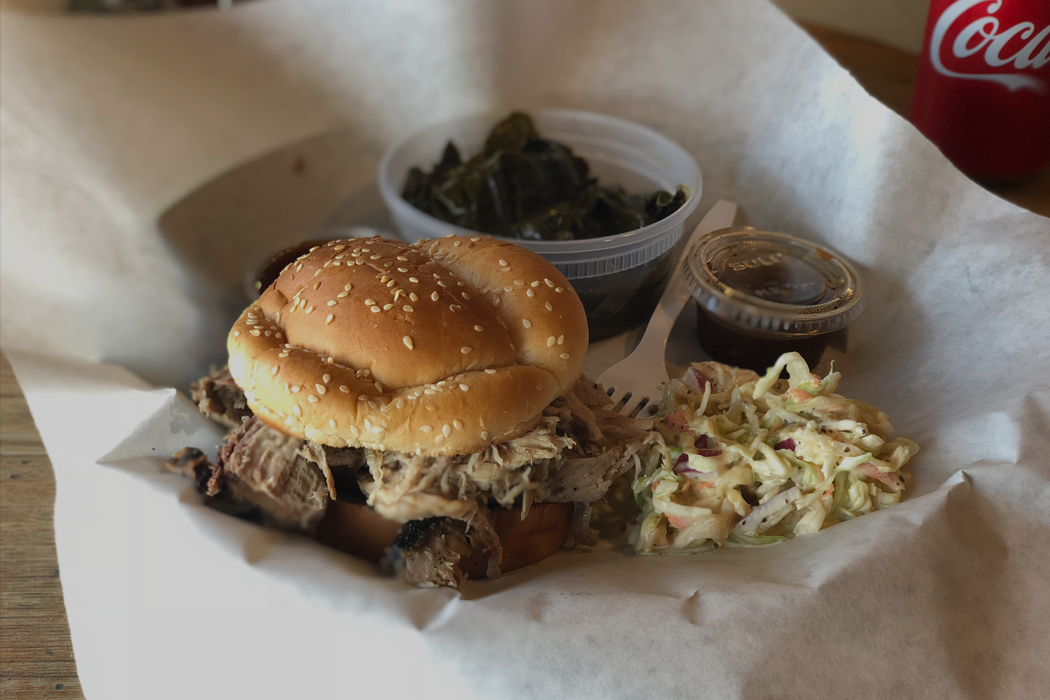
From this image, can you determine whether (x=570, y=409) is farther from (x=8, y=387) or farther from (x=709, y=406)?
(x=8, y=387)

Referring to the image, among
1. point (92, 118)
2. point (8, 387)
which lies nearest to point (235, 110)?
point (92, 118)

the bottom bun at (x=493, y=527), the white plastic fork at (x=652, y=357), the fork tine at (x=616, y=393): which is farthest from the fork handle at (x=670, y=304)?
the bottom bun at (x=493, y=527)

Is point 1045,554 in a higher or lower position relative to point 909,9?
lower

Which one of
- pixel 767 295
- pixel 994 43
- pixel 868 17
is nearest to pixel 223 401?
pixel 767 295

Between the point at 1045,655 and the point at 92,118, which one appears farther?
the point at 92,118

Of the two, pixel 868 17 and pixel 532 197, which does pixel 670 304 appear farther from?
pixel 868 17

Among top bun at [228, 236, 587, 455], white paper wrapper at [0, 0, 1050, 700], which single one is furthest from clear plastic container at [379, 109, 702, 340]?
top bun at [228, 236, 587, 455]

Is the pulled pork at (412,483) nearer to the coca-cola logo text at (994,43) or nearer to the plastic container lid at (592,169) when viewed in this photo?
the plastic container lid at (592,169)
